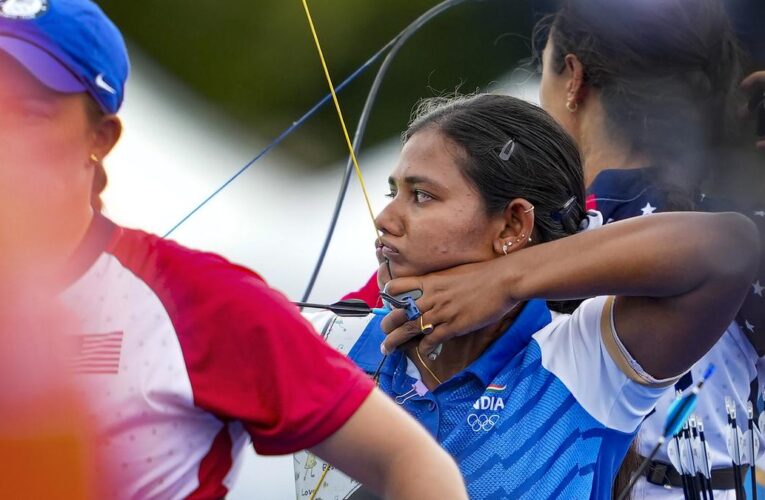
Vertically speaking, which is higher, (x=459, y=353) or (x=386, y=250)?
(x=386, y=250)

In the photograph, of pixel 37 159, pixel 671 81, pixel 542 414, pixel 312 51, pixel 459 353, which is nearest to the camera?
pixel 37 159

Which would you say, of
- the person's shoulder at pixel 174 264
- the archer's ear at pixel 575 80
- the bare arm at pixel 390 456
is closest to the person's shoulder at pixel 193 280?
the person's shoulder at pixel 174 264

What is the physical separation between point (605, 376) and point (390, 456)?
0.56 metres

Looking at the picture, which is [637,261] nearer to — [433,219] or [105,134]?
[433,219]

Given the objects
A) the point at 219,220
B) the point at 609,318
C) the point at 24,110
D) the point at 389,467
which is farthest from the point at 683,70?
the point at 24,110

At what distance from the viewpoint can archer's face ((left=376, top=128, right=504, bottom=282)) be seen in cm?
152

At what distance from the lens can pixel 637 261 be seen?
4.89 ft

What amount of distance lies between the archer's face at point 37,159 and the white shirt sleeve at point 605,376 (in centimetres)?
76

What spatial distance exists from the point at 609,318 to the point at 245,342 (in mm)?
675

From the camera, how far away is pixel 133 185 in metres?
1.42

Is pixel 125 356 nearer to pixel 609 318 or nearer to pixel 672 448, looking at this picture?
pixel 609 318

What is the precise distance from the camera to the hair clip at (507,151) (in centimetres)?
159

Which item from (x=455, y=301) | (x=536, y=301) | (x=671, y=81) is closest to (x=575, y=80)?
(x=671, y=81)

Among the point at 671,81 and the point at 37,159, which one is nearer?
the point at 37,159
